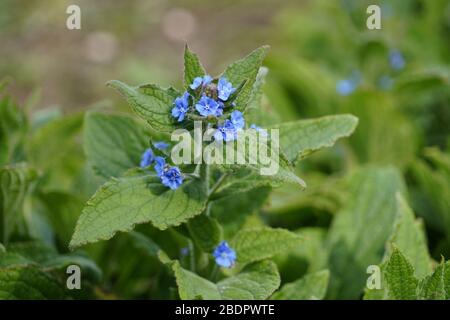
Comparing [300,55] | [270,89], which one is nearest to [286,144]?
[270,89]

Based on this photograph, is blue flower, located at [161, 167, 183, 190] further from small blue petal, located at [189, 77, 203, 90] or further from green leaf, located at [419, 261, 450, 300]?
green leaf, located at [419, 261, 450, 300]

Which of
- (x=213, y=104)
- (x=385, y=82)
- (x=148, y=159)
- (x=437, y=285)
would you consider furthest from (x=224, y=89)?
(x=385, y=82)

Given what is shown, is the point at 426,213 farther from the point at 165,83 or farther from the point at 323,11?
the point at 165,83

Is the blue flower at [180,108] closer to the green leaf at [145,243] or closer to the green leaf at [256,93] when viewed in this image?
the green leaf at [256,93]

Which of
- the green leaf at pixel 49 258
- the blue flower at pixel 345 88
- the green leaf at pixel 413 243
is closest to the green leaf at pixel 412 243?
the green leaf at pixel 413 243

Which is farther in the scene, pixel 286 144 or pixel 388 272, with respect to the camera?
pixel 286 144

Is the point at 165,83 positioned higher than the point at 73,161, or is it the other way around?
the point at 165,83
